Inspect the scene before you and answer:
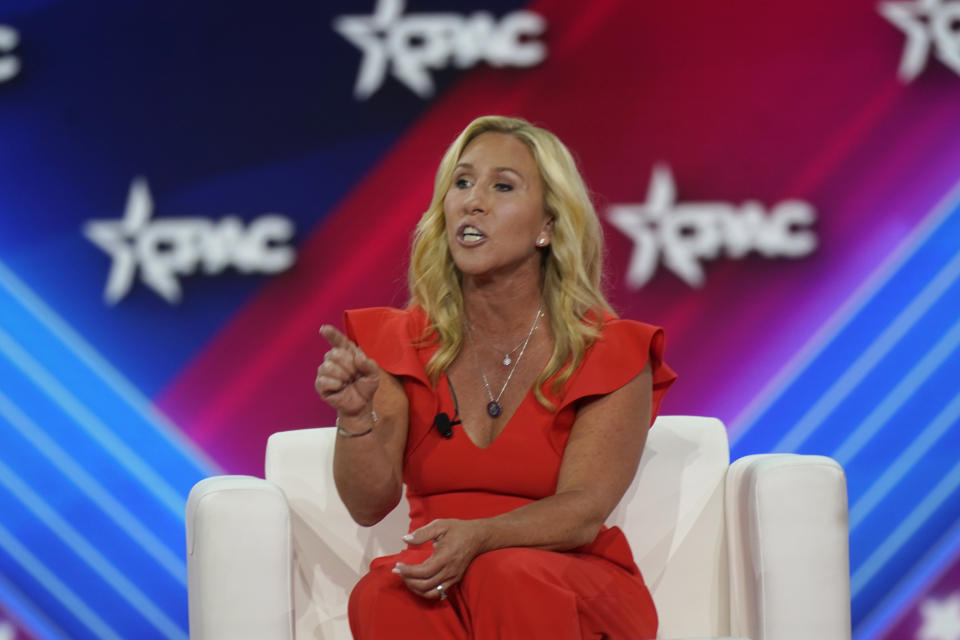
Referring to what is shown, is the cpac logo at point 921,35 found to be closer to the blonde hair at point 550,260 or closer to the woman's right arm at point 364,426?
the blonde hair at point 550,260

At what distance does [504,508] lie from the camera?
7.97 ft

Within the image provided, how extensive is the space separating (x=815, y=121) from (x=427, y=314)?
5.74 feet

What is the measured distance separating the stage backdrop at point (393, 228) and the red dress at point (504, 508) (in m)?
1.32

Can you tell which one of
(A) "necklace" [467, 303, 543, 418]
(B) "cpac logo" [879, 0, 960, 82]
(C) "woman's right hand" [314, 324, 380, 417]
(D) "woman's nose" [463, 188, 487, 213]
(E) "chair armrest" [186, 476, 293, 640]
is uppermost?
(B) "cpac logo" [879, 0, 960, 82]

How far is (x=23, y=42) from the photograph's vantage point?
386 centimetres

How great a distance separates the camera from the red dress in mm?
2109

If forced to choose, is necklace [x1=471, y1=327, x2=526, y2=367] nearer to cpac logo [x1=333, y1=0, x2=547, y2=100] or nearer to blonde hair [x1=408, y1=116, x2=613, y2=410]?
blonde hair [x1=408, y1=116, x2=613, y2=410]

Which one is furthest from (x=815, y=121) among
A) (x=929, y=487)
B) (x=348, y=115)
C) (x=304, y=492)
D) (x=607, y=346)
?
(x=304, y=492)

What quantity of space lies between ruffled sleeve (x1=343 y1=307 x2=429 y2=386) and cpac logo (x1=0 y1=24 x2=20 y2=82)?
70.4 inches

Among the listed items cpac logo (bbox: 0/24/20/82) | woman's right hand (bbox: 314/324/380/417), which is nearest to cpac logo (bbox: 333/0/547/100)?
cpac logo (bbox: 0/24/20/82)

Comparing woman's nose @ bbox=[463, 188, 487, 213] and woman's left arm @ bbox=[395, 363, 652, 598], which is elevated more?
woman's nose @ bbox=[463, 188, 487, 213]

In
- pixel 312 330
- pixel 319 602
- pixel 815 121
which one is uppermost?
pixel 815 121

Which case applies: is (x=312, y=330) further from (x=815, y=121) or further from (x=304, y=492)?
(x=815, y=121)

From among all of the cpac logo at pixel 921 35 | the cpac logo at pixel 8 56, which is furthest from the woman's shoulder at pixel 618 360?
the cpac logo at pixel 8 56
